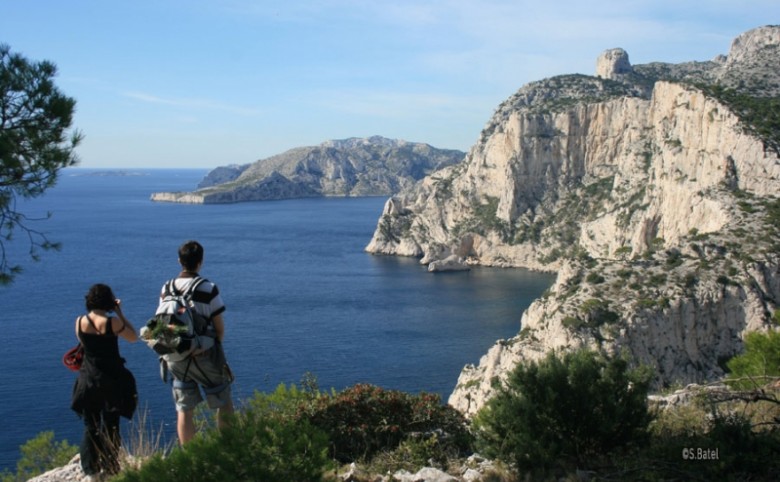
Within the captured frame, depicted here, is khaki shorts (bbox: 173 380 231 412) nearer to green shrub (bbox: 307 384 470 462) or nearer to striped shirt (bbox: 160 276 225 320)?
striped shirt (bbox: 160 276 225 320)

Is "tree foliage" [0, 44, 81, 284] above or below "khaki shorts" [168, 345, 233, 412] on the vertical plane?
above

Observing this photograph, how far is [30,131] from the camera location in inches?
357

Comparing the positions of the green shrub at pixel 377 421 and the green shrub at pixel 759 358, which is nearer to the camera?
the green shrub at pixel 377 421

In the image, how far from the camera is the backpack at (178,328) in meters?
6.32

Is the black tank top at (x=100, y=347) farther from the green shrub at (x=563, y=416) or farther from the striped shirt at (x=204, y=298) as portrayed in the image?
the green shrub at (x=563, y=416)

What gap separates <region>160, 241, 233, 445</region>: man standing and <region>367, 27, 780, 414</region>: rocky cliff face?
4.90 meters

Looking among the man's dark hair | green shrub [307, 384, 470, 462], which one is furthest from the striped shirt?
green shrub [307, 384, 470, 462]

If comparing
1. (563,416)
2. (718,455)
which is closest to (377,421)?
(563,416)

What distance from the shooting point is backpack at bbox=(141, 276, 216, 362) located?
20.7ft

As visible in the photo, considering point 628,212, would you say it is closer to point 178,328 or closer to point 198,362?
point 198,362

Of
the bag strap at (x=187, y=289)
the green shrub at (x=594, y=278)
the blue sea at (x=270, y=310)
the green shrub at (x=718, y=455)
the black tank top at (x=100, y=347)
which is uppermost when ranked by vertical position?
the bag strap at (x=187, y=289)

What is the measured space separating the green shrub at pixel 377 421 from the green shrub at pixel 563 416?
1.02 metres

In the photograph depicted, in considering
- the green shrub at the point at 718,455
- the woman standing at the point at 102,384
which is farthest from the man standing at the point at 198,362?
the green shrub at the point at 718,455

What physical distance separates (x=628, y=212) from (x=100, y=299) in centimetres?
7002
